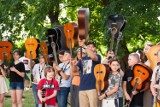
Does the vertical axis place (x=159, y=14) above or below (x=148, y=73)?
above

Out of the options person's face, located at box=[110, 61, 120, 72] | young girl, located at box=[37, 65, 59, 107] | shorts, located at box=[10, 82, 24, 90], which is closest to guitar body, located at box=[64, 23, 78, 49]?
young girl, located at box=[37, 65, 59, 107]

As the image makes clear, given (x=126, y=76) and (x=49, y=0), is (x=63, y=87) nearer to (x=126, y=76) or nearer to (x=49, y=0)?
(x=126, y=76)

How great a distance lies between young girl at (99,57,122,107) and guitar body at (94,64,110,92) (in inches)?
2.9

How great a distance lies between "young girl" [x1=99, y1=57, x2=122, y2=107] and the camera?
778cm

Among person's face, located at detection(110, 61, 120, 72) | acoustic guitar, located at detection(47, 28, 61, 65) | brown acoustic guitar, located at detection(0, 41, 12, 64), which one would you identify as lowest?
person's face, located at detection(110, 61, 120, 72)

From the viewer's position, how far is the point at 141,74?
779cm

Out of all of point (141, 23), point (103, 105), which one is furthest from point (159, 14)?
point (103, 105)

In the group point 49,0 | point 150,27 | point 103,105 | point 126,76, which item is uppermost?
A: point 49,0

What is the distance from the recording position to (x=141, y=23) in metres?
15.3

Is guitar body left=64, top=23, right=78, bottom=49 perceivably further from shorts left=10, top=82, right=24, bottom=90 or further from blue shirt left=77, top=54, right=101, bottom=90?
shorts left=10, top=82, right=24, bottom=90

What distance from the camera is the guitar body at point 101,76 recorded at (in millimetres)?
7848

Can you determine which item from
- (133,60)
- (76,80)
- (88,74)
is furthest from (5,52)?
(133,60)

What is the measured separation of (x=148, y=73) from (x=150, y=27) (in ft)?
31.7

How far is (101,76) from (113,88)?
0.31 m
